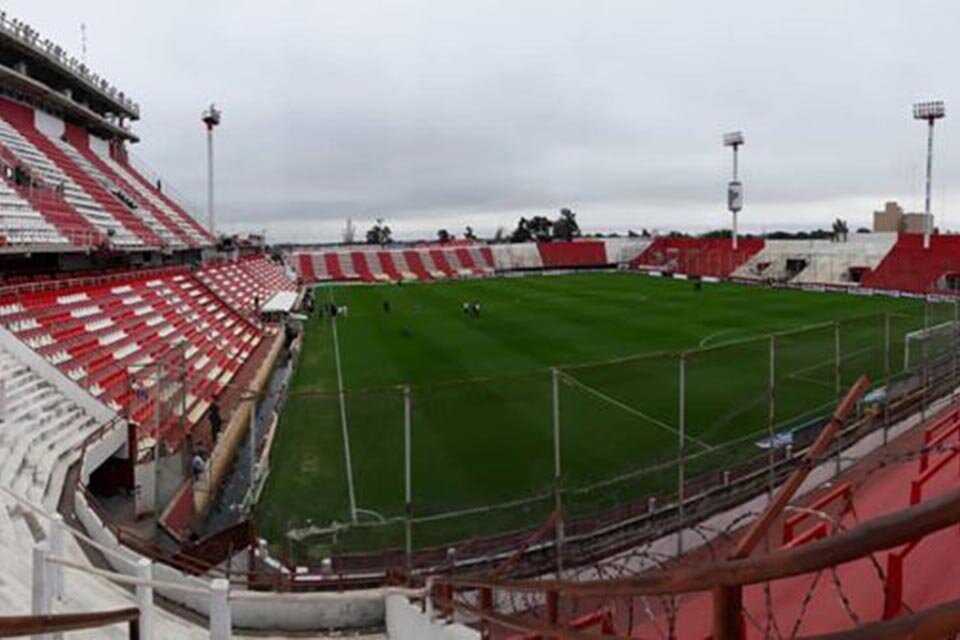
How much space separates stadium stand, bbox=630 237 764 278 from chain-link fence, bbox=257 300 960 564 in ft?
143

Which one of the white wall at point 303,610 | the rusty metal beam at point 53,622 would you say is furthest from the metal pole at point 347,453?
the rusty metal beam at point 53,622

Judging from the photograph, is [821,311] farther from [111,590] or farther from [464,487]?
[111,590]

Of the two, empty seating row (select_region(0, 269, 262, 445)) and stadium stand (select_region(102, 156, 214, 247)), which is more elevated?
stadium stand (select_region(102, 156, 214, 247))

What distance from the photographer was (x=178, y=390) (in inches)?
539

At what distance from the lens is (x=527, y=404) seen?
19.1 metres

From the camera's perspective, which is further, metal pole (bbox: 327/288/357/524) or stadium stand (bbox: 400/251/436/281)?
stadium stand (bbox: 400/251/436/281)

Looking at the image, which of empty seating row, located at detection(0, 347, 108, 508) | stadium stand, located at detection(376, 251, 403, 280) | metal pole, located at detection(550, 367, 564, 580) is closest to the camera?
metal pole, located at detection(550, 367, 564, 580)

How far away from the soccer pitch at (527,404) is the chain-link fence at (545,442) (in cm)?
6

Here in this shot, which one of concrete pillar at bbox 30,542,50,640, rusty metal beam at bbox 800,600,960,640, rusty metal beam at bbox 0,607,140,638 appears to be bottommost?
concrete pillar at bbox 30,542,50,640

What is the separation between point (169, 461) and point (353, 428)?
5369mm

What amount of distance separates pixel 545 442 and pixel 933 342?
30.2 ft

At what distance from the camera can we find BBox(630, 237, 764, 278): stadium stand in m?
65.1

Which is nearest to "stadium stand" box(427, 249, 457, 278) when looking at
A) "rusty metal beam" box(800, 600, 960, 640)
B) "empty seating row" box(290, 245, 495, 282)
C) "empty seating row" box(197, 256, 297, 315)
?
"empty seating row" box(290, 245, 495, 282)

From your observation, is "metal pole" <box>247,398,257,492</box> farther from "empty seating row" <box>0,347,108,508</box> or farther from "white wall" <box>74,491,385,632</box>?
"white wall" <box>74,491,385,632</box>
